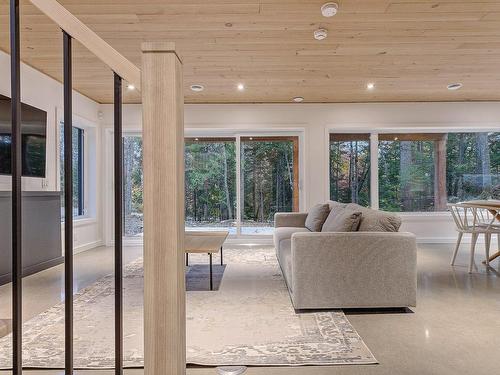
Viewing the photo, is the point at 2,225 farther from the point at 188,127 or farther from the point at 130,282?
the point at 188,127

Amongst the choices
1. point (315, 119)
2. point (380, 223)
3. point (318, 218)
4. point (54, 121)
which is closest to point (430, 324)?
point (380, 223)

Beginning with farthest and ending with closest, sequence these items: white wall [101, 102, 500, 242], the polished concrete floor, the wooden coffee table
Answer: white wall [101, 102, 500, 242] < the wooden coffee table < the polished concrete floor

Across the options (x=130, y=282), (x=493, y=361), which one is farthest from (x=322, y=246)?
(x=130, y=282)

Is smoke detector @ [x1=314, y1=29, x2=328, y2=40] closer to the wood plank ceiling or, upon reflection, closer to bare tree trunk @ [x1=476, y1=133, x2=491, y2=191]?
the wood plank ceiling

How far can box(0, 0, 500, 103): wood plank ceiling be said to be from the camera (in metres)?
2.76

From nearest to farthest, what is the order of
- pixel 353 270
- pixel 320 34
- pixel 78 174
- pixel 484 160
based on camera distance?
pixel 353 270 < pixel 320 34 < pixel 78 174 < pixel 484 160

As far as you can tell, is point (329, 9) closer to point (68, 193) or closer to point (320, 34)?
point (320, 34)

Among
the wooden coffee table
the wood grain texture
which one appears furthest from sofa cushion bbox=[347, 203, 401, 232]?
the wood grain texture

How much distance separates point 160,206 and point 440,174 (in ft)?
20.7

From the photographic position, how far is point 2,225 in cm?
321

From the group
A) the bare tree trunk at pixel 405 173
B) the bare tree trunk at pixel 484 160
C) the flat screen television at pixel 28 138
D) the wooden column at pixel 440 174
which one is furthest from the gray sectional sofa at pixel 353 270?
the bare tree trunk at pixel 484 160

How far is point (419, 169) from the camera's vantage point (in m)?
6.00

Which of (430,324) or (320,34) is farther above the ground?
(320,34)

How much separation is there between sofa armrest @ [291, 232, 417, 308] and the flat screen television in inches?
120
